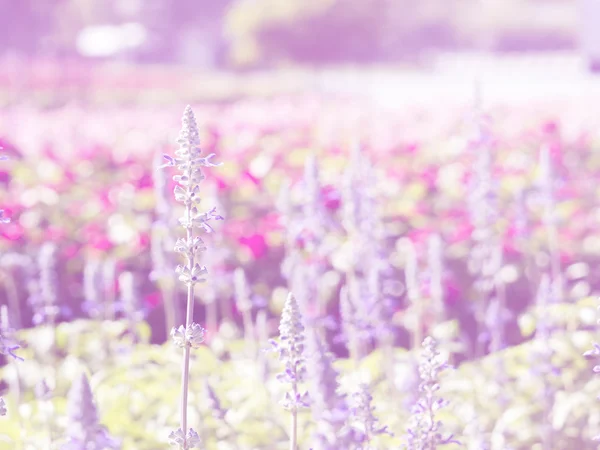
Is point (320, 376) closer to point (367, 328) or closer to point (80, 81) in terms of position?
point (367, 328)

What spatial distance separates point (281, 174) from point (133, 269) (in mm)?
1391

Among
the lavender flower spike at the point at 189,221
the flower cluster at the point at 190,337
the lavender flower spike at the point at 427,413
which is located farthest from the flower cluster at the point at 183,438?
the lavender flower spike at the point at 427,413

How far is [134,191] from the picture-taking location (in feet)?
19.9

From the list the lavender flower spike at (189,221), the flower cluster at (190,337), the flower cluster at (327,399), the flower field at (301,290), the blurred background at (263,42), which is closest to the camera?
the lavender flower spike at (189,221)

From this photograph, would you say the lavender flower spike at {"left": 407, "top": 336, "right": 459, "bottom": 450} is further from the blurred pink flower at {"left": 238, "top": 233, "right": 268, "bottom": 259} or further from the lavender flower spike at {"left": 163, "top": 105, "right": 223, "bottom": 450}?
the blurred pink flower at {"left": 238, "top": 233, "right": 268, "bottom": 259}

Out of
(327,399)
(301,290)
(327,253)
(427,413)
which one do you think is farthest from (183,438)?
(327,253)

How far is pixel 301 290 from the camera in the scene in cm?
347

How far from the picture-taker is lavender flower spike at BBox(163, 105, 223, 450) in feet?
6.21

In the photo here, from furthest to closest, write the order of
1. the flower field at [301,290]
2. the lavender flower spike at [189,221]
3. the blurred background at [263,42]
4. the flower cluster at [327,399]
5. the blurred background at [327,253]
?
1. the blurred background at [263,42]
2. the blurred background at [327,253]
3. the flower field at [301,290]
4. the flower cluster at [327,399]
5. the lavender flower spike at [189,221]

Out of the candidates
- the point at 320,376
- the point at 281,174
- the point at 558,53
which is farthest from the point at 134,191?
the point at 558,53

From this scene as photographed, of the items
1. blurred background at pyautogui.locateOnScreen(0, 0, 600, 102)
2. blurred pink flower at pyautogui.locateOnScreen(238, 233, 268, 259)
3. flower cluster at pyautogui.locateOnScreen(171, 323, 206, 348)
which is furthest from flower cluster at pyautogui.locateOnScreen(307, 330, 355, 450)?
blurred background at pyautogui.locateOnScreen(0, 0, 600, 102)

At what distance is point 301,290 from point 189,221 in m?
1.57

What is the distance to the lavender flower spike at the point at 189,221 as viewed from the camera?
1892mm

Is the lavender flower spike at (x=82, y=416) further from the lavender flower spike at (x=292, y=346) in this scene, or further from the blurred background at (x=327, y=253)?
the blurred background at (x=327, y=253)
